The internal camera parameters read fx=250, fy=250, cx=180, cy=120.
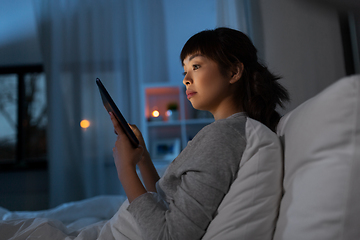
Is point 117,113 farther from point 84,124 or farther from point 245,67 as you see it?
point 84,124

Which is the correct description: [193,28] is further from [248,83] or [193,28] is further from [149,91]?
[248,83]

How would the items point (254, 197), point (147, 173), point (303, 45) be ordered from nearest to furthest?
point (254, 197)
point (147, 173)
point (303, 45)

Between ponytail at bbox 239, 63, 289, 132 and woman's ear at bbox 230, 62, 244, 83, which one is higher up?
woman's ear at bbox 230, 62, 244, 83

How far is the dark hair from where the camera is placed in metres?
0.82

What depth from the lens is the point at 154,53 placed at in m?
2.95

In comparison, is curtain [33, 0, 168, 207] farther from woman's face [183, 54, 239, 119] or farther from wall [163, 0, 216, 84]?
woman's face [183, 54, 239, 119]

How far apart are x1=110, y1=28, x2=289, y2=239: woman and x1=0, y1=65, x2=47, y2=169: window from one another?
2746 millimetres

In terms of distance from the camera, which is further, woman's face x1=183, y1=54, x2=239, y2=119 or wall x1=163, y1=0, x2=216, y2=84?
wall x1=163, y1=0, x2=216, y2=84

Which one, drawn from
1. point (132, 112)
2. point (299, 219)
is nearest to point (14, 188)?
point (132, 112)

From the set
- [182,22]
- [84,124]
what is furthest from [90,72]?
[182,22]

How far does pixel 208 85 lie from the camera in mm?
862

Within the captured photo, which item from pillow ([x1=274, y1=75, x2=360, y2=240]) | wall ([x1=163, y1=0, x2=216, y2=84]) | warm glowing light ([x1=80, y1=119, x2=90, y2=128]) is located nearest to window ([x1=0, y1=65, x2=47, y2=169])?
warm glowing light ([x1=80, y1=119, x2=90, y2=128])

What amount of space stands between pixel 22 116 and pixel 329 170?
3576 mm

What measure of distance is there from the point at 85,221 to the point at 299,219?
→ 3.40 feet
